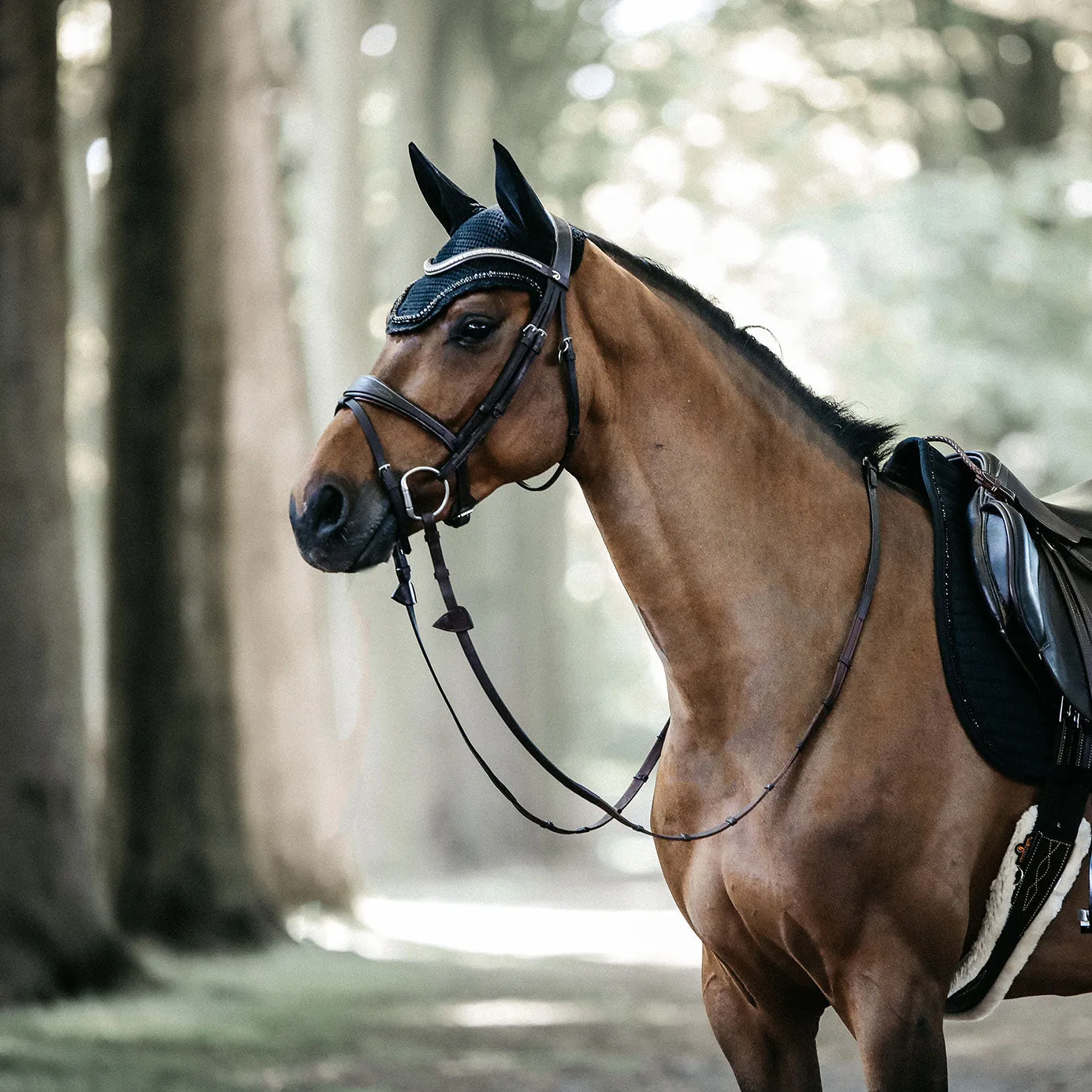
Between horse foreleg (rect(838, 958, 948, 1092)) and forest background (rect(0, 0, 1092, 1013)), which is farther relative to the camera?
forest background (rect(0, 0, 1092, 1013))

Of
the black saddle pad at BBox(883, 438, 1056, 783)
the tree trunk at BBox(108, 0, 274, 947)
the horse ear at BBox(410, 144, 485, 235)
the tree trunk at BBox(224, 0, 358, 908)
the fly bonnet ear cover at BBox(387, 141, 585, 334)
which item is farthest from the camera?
the tree trunk at BBox(224, 0, 358, 908)

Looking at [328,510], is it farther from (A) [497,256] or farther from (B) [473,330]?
(A) [497,256]

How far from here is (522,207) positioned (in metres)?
3.32

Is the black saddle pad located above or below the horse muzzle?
below

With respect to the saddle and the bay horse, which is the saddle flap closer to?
the saddle

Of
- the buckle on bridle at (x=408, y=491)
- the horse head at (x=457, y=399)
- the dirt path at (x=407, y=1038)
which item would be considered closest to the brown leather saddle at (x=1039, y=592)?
the horse head at (x=457, y=399)

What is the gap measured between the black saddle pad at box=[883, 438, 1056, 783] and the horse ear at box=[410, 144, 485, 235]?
51.2 inches

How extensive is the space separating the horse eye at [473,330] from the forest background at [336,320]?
53.6 inches

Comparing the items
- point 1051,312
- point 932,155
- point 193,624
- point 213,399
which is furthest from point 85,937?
point 932,155

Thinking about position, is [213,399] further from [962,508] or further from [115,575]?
[962,508]

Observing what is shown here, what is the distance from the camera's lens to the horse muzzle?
10.5ft

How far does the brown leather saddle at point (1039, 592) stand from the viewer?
3.42 metres

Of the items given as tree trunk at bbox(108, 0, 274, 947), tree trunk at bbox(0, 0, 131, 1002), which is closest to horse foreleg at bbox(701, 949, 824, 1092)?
tree trunk at bbox(0, 0, 131, 1002)

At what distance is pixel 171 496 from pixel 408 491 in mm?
7077
